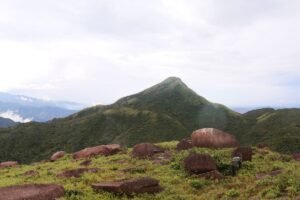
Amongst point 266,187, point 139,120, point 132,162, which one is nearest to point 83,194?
point 266,187

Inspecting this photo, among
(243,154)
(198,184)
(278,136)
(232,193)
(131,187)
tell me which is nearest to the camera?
(232,193)

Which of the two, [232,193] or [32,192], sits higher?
[32,192]

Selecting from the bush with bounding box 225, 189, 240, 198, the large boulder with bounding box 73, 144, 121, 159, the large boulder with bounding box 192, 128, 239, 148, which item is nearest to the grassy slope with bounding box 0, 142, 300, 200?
the bush with bounding box 225, 189, 240, 198

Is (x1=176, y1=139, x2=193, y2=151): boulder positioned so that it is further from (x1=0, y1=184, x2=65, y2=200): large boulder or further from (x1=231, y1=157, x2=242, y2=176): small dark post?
(x1=0, y1=184, x2=65, y2=200): large boulder

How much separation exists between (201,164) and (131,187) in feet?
26.1

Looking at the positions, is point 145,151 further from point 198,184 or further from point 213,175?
point 198,184

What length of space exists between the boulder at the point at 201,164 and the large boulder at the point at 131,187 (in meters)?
5.66

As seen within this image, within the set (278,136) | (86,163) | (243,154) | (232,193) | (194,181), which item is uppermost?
(243,154)

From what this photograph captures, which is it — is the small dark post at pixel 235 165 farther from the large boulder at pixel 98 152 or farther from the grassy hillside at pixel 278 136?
the grassy hillside at pixel 278 136

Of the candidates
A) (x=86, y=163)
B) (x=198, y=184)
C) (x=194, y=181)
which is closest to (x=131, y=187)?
(x=198, y=184)

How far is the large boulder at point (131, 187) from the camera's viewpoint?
26.5m

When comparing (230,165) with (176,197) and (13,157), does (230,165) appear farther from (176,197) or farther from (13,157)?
(13,157)

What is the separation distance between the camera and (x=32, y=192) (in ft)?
80.7

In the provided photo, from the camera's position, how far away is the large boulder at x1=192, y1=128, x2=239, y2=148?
46188 millimetres
